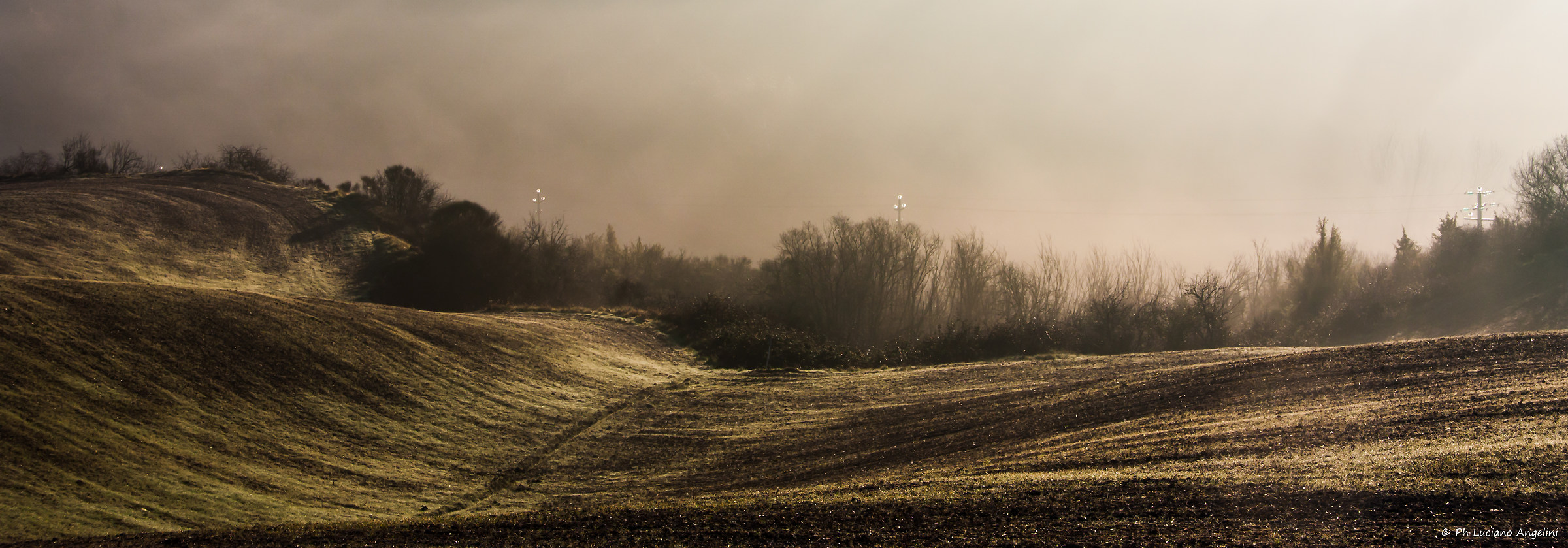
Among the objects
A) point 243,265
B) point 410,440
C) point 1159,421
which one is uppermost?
point 243,265

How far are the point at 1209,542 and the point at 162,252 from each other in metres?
40.4

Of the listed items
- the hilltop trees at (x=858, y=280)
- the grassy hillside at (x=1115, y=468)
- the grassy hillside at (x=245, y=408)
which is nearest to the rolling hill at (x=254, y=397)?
the grassy hillside at (x=245, y=408)

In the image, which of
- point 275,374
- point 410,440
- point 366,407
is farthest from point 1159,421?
point 275,374

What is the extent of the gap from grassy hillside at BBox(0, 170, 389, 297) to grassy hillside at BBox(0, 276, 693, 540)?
35.2ft

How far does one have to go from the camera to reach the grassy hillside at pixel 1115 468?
5.83 m

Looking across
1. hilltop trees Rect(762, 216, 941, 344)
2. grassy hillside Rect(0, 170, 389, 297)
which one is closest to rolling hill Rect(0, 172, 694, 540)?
grassy hillside Rect(0, 170, 389, 297)

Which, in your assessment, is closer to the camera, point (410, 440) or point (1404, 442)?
point (1404, 442)

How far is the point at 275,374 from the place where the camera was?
48.6 feet

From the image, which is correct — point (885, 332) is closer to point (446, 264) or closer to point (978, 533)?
point (446, 264)

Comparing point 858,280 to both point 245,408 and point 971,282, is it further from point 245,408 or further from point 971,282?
point 245,408

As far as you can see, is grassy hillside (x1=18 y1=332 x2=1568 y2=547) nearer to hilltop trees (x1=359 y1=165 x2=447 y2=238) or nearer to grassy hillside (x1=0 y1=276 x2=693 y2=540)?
grassy hillside (x1=0 y1=276 x2=693 y2=540)

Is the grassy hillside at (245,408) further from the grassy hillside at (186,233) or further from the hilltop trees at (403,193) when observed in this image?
the hilltop trees at (403,193)

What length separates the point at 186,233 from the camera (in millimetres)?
36531

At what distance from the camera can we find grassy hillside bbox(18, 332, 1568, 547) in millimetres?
5832
